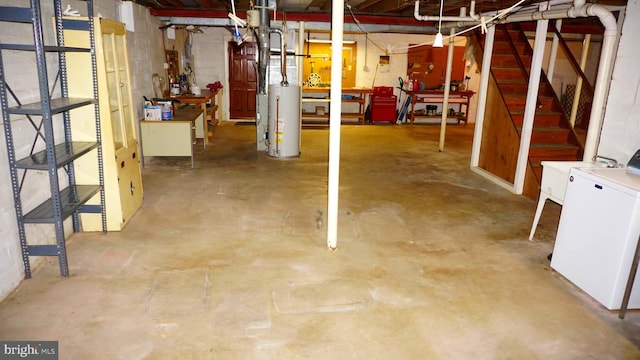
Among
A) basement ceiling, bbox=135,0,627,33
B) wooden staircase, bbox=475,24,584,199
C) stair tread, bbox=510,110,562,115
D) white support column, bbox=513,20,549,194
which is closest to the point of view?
Answer: white support column, bbox=513,20,549,194

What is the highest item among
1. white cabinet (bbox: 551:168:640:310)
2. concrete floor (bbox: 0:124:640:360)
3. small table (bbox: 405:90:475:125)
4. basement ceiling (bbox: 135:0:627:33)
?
basement ceiling (bbox: 135:0:627:33)

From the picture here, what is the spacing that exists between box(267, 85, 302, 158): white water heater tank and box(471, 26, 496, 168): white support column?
2.78 meters

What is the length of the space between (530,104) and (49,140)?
16.6 feet

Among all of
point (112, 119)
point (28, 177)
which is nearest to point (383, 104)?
point (112, 119)

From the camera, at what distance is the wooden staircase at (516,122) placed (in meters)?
5.66

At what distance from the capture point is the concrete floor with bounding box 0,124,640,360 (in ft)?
8.46

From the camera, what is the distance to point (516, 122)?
575 cm

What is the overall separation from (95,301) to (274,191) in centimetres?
274

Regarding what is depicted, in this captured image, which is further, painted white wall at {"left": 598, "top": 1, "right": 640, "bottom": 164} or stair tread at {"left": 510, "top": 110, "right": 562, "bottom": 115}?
stair tread at {"left": 510, "top": 110, "right": 562, "bottom": 115}

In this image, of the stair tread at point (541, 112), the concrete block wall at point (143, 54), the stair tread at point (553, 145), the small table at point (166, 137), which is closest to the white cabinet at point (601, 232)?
the stair tread at point (553, 145)

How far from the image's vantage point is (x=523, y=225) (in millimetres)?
4512

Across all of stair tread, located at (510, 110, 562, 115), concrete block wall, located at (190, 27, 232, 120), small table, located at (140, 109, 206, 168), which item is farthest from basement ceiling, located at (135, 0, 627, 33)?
concrete block wall, located at (190, 27, 232, 120)

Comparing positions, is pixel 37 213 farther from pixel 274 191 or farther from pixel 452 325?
pixel 452 325

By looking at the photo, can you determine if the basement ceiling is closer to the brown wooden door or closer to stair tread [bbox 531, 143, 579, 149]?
stair tread [bbox 531, 143, 579, 149]
